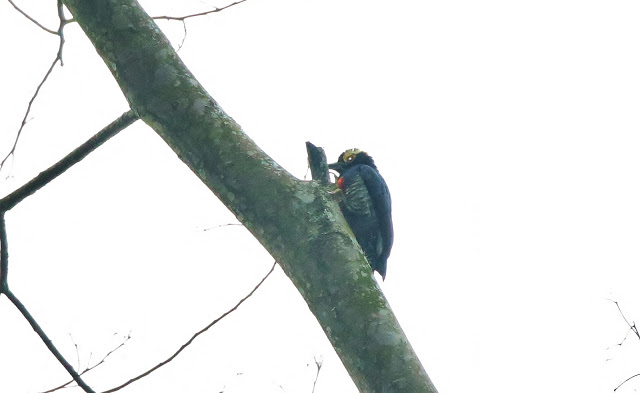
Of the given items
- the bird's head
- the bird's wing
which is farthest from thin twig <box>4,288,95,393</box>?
the bird's head

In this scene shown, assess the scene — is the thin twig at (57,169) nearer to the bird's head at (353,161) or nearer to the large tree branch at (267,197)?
the large tree branch at (267,197)

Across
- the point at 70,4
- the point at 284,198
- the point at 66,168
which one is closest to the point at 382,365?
the point at 284,198

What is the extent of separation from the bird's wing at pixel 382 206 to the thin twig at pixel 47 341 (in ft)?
9.13

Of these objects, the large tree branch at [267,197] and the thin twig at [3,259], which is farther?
the thin twig at [3,259]

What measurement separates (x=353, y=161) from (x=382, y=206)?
0.88 meters

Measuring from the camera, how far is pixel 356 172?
5.38m

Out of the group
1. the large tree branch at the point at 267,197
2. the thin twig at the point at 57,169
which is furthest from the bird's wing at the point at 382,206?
the large tree branch at the point at 267,197

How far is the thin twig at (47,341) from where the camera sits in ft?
8.93

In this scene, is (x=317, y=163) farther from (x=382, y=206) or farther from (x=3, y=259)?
(x=382, y=206)

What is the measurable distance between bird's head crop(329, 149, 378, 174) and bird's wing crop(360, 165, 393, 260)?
2.00 ft

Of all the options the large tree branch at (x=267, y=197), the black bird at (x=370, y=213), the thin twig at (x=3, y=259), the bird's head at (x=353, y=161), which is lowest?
the large tree branch at (x=267, y=197)

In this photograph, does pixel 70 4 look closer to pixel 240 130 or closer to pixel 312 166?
pixel 240 130

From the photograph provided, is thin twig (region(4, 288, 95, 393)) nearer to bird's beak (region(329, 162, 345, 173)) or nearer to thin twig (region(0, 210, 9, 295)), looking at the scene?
thin twig (region(0, 210, 9, 295))

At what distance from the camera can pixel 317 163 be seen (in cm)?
229
